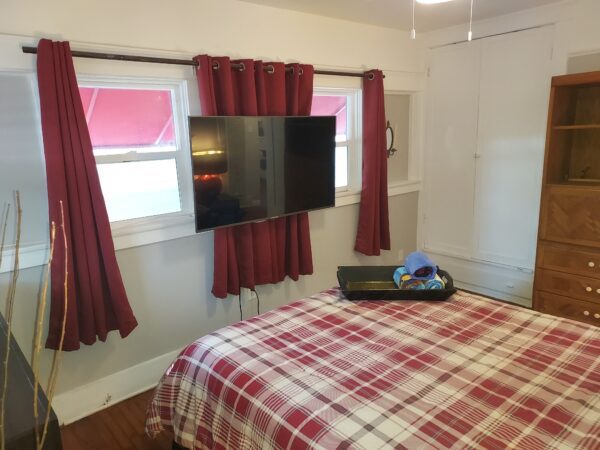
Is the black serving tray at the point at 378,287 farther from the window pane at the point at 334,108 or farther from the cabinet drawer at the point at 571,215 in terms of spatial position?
the window pane at the point at 334,108

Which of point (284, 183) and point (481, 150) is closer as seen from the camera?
point (284, 183)

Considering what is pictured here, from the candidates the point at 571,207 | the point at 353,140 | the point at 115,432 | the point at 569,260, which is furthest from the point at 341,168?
the point at 115,432

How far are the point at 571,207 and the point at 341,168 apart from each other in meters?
1.70

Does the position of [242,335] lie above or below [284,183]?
below

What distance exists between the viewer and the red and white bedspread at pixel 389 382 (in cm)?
125

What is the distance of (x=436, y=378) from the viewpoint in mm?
1482

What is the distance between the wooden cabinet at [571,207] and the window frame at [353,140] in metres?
1.37

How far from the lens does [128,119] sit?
8.11 ft

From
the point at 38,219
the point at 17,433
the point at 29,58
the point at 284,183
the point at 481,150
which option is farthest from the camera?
the point at 481,150

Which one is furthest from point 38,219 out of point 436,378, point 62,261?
point 436,378

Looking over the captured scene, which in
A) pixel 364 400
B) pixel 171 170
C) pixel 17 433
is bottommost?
pixel 364 400

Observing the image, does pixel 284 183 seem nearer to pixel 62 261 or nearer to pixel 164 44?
pixel 164 44

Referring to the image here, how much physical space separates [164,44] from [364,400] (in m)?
2.09

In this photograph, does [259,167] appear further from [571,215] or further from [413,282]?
[571,215]
